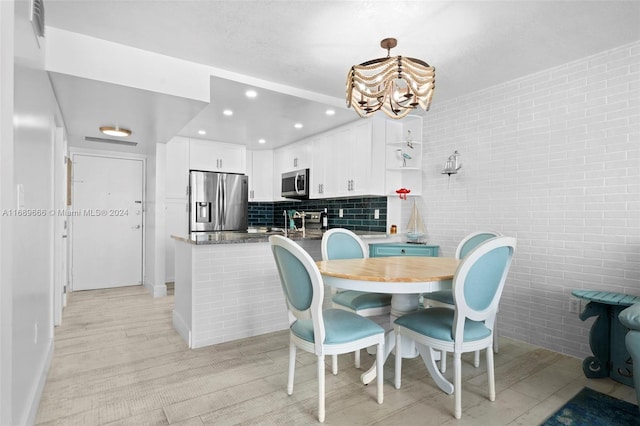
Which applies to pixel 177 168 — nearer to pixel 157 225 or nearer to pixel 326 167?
pixel 157 225

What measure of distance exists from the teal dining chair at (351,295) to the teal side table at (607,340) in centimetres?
141

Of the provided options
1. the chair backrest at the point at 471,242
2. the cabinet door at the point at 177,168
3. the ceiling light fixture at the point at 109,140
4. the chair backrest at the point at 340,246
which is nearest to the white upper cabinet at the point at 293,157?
the cabinet door at the point at 177,168

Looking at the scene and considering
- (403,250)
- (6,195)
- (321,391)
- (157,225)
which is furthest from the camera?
(157,225)

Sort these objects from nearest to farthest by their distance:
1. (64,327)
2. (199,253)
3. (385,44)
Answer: (385,44), (199,253), (64,327)

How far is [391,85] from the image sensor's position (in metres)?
2.24

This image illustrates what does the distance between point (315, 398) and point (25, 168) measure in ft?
6.54

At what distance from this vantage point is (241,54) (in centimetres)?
274

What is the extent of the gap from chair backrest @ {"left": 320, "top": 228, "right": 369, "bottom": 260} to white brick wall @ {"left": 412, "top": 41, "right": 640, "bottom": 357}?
51.4 inches

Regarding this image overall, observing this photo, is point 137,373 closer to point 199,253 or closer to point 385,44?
point 199,253

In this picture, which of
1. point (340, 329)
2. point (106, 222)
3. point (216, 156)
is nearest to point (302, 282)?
point (340, 329)

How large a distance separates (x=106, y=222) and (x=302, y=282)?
15.1 feet

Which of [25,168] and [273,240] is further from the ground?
[25,168]

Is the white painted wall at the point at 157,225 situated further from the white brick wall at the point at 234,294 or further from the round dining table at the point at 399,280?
the round dining table at the point at 399,280

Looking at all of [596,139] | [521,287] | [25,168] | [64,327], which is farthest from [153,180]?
[596,139]
